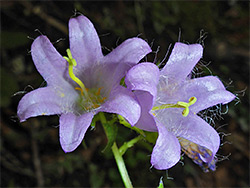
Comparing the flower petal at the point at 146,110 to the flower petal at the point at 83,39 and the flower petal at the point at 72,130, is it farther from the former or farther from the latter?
the flower petal at the point at 83,39

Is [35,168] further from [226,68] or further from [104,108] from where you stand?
[226,68]

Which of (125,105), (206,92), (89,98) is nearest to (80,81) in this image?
(89,98)

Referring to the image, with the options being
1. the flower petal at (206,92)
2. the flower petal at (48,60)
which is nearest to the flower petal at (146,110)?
the flower petal at (206,92)

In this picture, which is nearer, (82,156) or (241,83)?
(82,156)

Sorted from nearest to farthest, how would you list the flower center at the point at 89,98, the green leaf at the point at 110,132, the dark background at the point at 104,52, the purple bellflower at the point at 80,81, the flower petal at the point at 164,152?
the flower petal at the point at 164,152, the purple bellflower at the point at 80,81, the green leaf at the point at 110,132, the flower center at the point at 89,98, the dark background at the point at 104,52

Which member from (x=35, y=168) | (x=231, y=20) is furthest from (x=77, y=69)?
(x=231, y=20)

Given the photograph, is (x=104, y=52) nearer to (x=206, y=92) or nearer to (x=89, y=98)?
(x=89, y=98)

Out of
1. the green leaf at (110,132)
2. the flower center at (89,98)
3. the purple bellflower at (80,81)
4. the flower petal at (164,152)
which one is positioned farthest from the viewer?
the flower center at (89,98)

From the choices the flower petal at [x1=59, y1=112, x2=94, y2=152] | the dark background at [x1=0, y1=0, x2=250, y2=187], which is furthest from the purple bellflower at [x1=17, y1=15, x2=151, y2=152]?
the dark background at [x1=0, y1=0, x2=250, y2=187]
